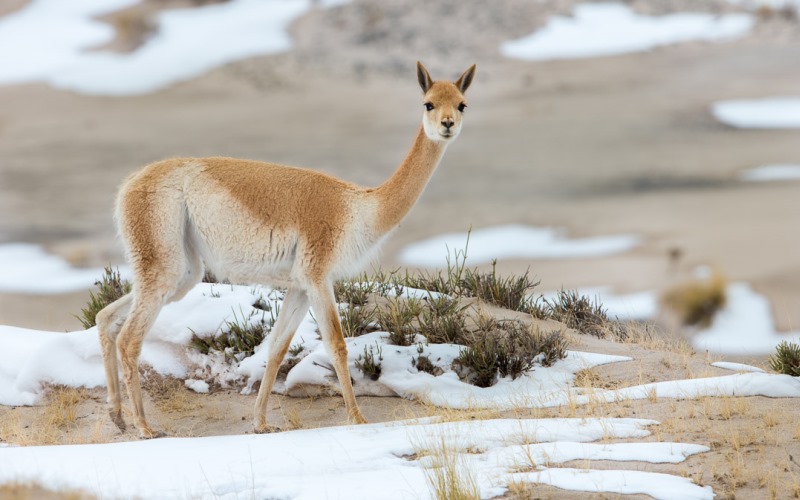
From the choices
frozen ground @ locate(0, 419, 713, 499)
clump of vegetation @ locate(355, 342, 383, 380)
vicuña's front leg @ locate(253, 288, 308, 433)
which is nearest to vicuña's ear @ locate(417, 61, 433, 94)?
vicuña's front leg @ locate(253, 288, 308, 433)

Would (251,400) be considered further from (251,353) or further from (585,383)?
(585,383)

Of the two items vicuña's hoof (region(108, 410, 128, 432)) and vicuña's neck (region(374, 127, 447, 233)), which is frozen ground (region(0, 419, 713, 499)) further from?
vicuña's neck (region(374, 127, 447, 233))

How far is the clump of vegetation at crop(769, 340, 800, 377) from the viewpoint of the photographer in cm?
1004

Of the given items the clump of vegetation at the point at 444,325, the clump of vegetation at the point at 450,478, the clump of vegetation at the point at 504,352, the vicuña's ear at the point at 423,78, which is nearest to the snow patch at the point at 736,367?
the clump of vegetation at the point at 504,352

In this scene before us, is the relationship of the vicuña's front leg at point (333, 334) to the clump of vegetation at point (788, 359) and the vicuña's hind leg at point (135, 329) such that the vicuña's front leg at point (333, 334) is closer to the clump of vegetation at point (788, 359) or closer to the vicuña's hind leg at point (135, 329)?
the vicuña's hind leg at point (135, 329)

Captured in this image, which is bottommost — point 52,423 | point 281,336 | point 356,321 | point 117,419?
point 52,423

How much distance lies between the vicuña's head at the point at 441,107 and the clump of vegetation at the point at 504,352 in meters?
2.52

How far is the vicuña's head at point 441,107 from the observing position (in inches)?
324

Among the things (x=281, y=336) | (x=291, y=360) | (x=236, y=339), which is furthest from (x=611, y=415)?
(x=236, y=339)

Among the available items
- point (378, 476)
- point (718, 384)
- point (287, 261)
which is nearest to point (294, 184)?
point (287, 261)

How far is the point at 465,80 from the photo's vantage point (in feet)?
28.7

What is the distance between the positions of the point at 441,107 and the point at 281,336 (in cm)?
268

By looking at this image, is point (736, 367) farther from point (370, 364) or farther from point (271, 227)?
point (271, 227)

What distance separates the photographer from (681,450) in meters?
6.84
